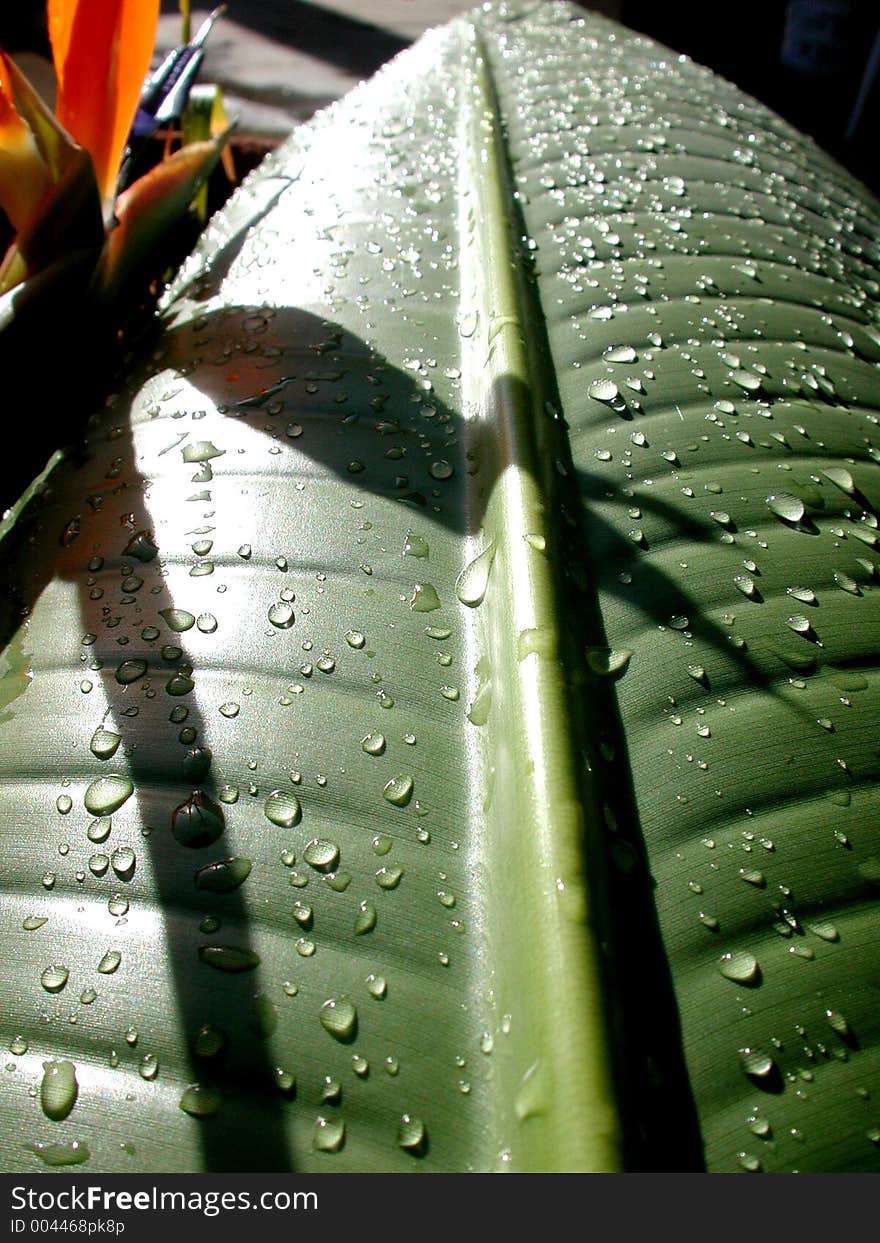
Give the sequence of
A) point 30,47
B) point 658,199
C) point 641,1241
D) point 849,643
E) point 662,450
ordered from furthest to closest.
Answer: point 30,47
point 658,199
point 662,450
point 849,643
point 641,1241

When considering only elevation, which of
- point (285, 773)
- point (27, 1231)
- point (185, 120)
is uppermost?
point (185, 120)

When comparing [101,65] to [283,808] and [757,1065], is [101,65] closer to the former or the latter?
[283,808]

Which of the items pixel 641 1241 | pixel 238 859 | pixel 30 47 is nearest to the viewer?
pixel 641 1241

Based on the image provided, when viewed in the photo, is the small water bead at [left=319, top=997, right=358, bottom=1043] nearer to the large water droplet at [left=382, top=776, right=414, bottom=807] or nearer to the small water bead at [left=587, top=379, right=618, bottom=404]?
the large water droplet at [left=382, top=776, right=414, bottom=807]

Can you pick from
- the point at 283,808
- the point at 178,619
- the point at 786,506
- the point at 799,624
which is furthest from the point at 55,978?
the point at 786,506

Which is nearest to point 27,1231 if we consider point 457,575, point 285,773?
point 285,773

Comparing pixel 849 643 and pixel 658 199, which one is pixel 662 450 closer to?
pixel 849 643

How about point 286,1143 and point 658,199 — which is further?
point 658,199
